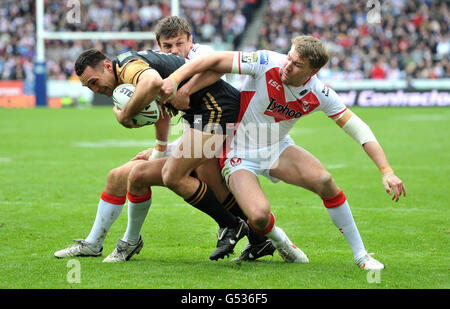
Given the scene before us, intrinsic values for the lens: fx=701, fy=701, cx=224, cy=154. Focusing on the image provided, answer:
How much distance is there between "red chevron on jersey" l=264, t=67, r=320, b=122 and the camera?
5.54 m

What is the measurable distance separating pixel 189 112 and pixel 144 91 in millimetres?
760

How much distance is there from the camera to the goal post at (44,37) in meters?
25.0

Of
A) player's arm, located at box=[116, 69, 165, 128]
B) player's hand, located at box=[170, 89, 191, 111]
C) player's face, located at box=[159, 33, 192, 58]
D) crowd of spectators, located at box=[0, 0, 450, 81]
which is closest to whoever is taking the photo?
player's arm, located at box=[116, 69, 165, 128]

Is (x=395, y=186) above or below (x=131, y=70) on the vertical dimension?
below

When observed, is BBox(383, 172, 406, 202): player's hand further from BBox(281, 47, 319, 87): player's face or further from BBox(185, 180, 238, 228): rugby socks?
BBox(185, 180, 238, 228): rugby socks

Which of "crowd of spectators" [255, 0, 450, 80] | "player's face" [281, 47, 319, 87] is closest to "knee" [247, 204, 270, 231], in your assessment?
"player's face" [281, 47, 319, 87]

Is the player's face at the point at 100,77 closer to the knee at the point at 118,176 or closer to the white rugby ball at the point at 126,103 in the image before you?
the white rugby ball at the point at 126,103

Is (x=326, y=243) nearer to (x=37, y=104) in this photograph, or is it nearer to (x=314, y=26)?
(x=37, y=104)

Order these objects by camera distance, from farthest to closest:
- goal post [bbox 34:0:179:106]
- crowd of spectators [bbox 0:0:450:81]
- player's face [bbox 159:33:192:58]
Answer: crowd of spectators [bbox 0:0:450:81]
goal post [bbox 34:0:179:106]
player's face [bbox 159:33:192:58]

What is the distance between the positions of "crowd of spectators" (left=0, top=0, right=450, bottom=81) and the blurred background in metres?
0.05

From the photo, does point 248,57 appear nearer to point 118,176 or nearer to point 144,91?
point 144,91

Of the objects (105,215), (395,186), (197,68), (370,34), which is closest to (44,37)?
(370,34)

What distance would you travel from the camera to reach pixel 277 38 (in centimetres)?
3350

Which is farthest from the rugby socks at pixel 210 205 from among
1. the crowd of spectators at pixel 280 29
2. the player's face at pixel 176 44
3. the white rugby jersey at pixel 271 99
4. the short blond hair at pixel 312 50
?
the crowd of spectators at pixel 280 29
